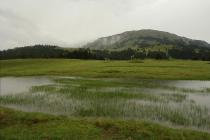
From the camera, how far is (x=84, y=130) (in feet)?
75.2

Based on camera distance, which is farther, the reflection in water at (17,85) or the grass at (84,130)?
the reflection in water at (17,85)

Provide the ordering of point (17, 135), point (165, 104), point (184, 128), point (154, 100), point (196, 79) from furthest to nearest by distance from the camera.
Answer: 1. point (196, 79)
2. point (154, 100)
3. point (165, 104)
4. point (184, 128)
5. point (17, 135)

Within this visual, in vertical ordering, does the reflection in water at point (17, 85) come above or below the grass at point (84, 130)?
below

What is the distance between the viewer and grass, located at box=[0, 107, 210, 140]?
70.8ft

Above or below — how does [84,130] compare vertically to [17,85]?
above

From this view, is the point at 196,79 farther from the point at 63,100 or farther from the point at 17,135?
the point at 17,135

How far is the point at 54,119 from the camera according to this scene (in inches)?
1062

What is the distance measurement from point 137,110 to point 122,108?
2.00 metres

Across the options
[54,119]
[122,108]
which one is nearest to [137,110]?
[122,108]

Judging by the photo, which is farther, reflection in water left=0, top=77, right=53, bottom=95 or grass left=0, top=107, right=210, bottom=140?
reflection in water left=0, top=77, right=53, bottom=95

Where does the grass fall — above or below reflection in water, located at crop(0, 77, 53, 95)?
above

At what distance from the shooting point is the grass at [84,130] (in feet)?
70.8

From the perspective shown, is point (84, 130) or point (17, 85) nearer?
point (84, 130)

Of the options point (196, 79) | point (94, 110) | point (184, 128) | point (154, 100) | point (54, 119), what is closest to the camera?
point (184, 128)
